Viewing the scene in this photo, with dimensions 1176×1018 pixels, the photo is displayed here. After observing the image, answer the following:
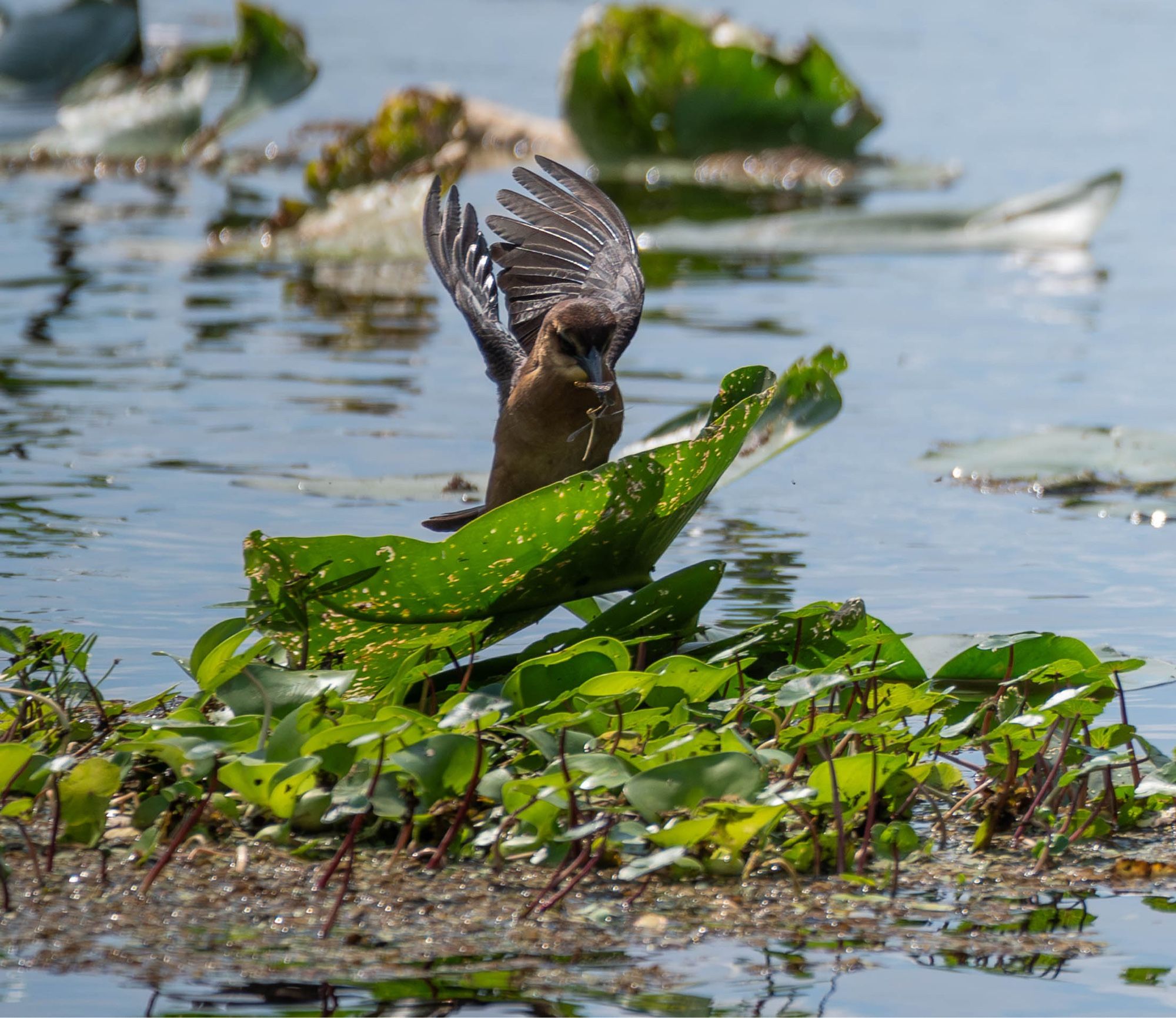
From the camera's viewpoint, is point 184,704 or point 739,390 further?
point 739,390

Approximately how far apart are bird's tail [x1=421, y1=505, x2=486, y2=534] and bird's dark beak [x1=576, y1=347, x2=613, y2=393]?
427 millimetres

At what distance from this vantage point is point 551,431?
13.7 feet

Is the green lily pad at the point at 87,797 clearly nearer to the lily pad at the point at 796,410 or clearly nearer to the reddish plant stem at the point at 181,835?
the reddish plant stem at the point at 181,835

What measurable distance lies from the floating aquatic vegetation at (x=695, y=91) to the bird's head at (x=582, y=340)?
696 centimetres

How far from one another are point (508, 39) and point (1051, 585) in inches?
648

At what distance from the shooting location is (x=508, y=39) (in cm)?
2008

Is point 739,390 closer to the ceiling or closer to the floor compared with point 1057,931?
closer to the ceiling

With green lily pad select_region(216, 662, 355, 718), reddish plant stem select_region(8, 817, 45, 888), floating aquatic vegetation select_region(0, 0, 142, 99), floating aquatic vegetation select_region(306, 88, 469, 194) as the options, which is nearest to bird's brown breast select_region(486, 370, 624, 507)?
green lily pad select_region(216, 662, 355, 718)

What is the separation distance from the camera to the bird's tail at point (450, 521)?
14.0ft

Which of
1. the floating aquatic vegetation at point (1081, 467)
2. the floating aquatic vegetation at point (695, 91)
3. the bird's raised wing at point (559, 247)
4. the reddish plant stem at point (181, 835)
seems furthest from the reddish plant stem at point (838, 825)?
the floating aquatic vegetation at point (695, 91)

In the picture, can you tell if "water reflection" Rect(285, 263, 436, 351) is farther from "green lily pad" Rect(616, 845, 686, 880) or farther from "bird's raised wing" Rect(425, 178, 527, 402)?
"green lily pad" Rect(616, 845, 686, 880)

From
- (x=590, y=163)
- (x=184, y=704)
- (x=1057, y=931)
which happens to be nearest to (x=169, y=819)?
(x=184, y=704)

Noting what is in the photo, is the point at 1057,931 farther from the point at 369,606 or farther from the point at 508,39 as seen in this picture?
the point at 508,39

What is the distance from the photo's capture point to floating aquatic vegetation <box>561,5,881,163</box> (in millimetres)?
10836
